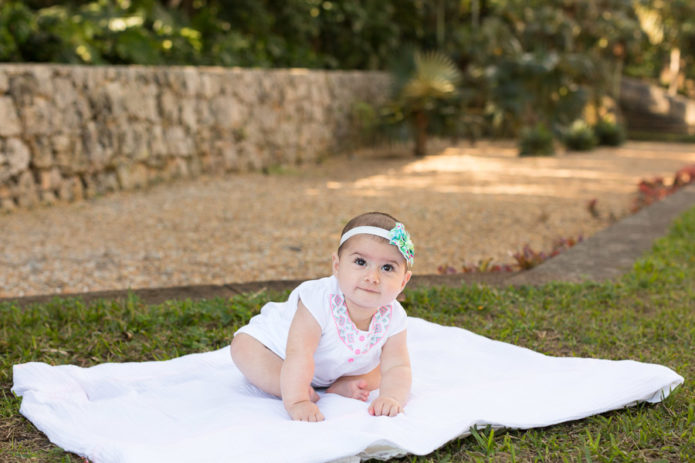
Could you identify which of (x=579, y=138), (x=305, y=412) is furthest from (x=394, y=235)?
(x=579, y=138)

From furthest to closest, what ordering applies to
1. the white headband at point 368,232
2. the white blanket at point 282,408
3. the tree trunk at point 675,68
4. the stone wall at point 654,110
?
the tree trunk at point 675,68 < the stone wall at point 654,110 < the white headband at point 368,232 < the white blanket at point 282,408

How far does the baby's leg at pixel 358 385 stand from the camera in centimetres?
227

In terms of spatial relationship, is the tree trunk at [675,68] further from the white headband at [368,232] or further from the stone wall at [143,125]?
the white headband at [368,232]

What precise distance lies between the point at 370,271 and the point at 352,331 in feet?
0.74

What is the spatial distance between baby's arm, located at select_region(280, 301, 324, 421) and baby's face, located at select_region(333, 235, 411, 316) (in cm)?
16

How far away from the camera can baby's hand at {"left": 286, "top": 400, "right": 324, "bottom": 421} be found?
80.2 inches

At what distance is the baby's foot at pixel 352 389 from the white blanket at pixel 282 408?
0.06 m

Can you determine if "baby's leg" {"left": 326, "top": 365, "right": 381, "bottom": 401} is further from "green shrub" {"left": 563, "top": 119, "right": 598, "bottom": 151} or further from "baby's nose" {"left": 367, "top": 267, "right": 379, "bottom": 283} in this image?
"green shrub" {"left": 563, "top": 119, "right": 598, "bottom": 151}

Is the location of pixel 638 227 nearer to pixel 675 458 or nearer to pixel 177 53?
pixel 675 458

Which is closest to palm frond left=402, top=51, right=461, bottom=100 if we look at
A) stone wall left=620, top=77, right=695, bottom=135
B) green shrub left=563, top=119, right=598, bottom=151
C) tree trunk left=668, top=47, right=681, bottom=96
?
green shrub left=563, top=119, right=598, bottom=151

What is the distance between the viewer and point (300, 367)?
2100 millimetres

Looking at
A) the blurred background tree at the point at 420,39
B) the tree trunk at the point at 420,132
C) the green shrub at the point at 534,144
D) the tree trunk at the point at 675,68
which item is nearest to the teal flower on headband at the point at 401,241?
the blurred background tree at the point at 420,39

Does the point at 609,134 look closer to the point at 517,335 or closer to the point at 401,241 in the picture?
the point at 517,335

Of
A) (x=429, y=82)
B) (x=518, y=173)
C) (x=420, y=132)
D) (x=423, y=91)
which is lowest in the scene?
(x=518, y=173)
